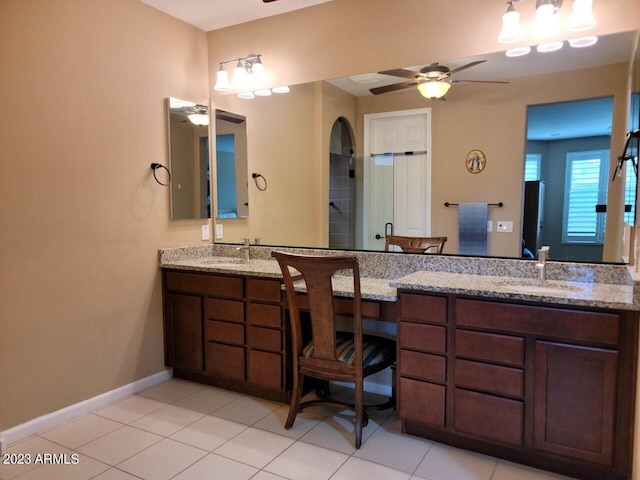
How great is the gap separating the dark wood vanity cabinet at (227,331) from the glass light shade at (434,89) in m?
1.45

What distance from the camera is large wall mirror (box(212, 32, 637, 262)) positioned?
6.97ft

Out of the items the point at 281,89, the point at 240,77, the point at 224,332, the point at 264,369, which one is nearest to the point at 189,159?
the point at 240,77

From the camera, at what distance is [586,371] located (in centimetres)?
178

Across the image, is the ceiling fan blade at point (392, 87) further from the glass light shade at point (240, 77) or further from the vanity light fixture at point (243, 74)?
the glass light shade at point (240, 77)

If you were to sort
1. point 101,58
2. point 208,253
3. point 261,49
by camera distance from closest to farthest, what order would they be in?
point 101,58
point 261,49
point 208,253

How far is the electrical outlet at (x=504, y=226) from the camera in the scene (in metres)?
2.36

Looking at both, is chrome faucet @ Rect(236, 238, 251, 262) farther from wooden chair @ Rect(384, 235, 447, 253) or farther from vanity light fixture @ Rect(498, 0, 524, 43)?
vanity light fixture @ Rect(498, 0, 524, 43)

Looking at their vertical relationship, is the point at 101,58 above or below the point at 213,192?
above

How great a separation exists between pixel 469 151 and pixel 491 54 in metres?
0.53

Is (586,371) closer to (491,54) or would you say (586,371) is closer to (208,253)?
(491,54)

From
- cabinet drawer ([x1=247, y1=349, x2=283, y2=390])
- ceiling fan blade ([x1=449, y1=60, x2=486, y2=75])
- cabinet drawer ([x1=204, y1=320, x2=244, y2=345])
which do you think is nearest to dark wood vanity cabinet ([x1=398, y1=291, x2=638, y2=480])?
cabinet drawer ([x1=247, y1=349, x2=283, y2=390])

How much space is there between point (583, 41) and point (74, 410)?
340 centimetres

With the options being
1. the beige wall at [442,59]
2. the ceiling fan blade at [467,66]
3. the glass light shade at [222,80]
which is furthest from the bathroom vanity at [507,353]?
the glass light shade at [222,80]

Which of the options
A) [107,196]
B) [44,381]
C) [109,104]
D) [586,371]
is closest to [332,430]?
[586,371]
